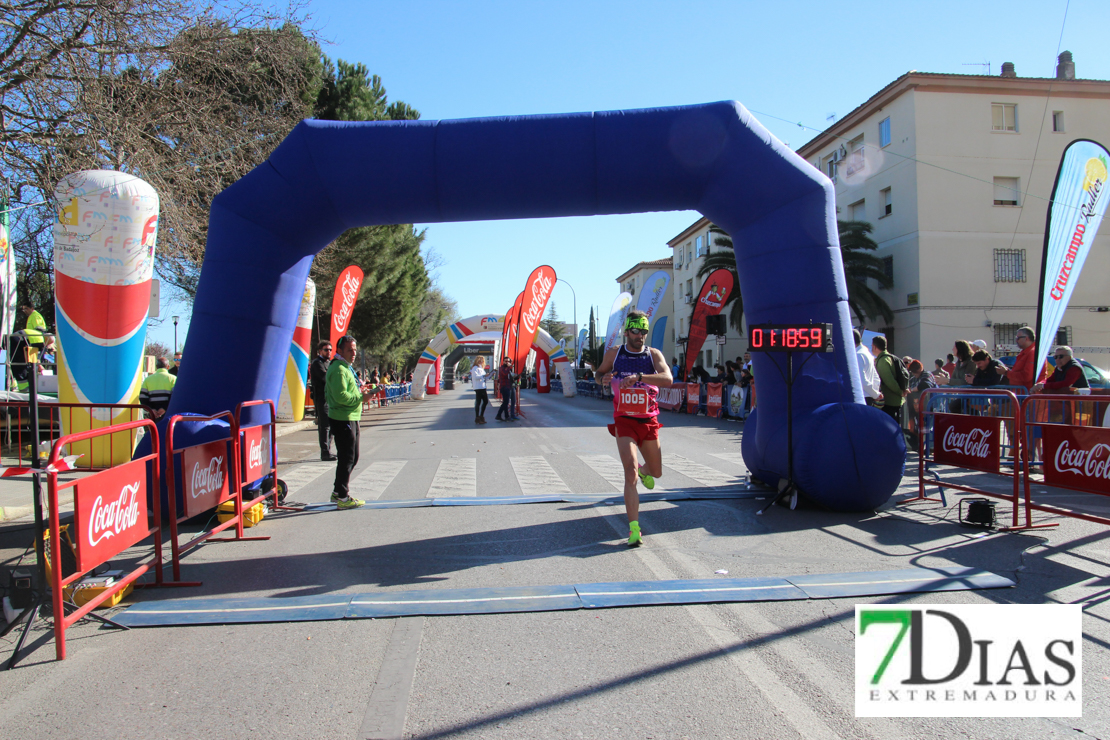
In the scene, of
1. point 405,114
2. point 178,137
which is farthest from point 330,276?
point 178,137

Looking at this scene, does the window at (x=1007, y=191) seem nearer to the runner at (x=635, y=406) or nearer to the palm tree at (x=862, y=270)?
the palm tree at (x=862, y=270)

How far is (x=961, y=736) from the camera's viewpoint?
8.88ft

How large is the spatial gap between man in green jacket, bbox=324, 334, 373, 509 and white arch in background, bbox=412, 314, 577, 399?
31188 mm

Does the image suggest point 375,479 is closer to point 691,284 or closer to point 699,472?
point 699,472

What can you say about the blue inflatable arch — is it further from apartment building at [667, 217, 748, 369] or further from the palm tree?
apartment building at [667, 217, 748, 369]

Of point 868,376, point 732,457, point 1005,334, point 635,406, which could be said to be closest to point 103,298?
point 635,406

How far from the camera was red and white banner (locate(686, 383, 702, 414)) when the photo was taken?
22.1 metres

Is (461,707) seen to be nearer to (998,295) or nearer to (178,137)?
(178,137)

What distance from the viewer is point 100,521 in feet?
13.2

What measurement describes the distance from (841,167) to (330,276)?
76.3 ft

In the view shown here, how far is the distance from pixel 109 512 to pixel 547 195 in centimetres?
478

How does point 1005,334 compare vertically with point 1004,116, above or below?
below

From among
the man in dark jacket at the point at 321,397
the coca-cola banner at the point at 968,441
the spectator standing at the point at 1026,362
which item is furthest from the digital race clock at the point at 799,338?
the man in dark jacket at the point at 321,397

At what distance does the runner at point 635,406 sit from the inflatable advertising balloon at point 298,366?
13565 millimetres
